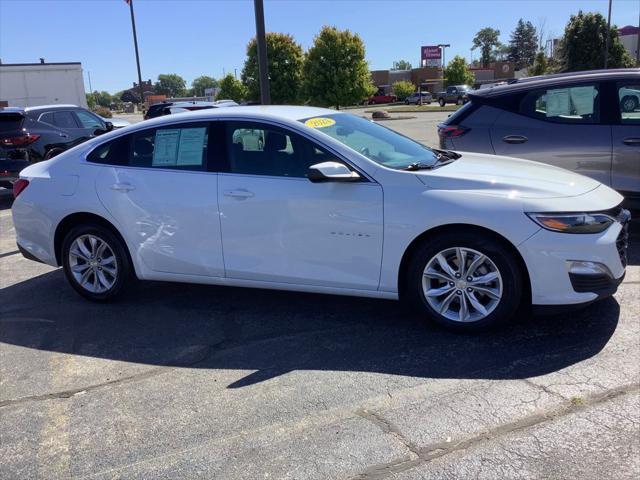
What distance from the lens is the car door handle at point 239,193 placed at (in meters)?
4.50

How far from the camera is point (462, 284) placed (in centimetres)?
411

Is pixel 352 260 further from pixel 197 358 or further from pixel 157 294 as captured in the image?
pixel 157 294

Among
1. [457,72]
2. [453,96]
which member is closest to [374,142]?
[453,96]

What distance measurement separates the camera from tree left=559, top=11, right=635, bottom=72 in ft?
122

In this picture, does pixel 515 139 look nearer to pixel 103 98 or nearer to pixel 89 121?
pixel 89 121

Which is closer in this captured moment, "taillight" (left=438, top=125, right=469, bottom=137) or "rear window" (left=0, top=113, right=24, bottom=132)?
"taillight" (left=438, top=125, right=469, bottom=137)

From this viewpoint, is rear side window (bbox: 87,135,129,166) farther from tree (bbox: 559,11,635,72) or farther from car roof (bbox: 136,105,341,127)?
tree (bbox: 559,11,635,72)

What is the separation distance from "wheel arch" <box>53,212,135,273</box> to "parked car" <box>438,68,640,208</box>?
388 centimetres

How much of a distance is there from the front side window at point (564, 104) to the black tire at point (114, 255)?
4525 millimetres

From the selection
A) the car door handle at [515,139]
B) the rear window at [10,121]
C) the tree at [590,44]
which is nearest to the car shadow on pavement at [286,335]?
the car door handle at [515,139]

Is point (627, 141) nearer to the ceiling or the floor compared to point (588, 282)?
nearer to the ceiling

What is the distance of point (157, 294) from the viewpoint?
5547mm

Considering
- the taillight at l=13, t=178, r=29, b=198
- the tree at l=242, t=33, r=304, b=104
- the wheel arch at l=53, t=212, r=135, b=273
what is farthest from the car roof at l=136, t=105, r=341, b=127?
the tree at l=242, t=33, r=304, b=104

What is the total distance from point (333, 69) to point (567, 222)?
29065 mm
